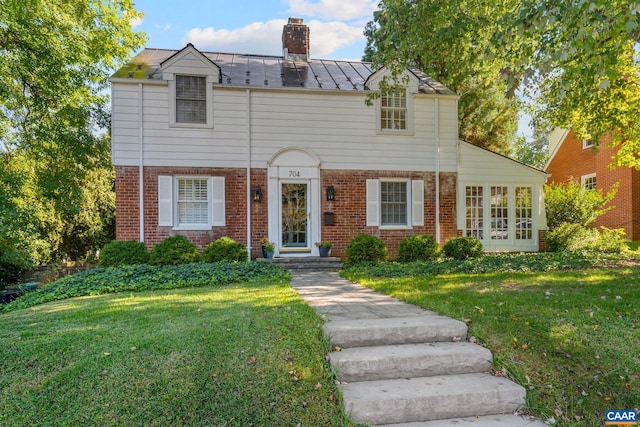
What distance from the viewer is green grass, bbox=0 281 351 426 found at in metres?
2.73

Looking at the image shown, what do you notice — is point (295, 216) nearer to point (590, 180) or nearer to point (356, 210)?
point (356, 210)

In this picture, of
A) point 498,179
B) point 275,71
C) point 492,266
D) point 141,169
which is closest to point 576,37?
point 492,266

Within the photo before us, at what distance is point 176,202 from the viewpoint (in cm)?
1002

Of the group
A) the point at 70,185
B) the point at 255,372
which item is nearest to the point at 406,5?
the point at 255,372

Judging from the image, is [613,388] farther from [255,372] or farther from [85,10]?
[85,10]

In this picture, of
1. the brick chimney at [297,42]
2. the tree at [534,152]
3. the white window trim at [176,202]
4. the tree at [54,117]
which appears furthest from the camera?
the tree at [534,152]

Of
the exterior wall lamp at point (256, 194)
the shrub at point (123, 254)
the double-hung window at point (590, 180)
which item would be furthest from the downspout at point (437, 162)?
the double-hung window at point (590, 180)

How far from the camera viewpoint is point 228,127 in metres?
10.2

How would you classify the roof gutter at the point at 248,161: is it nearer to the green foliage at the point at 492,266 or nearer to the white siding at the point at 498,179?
the green foliage at the point at 492,266

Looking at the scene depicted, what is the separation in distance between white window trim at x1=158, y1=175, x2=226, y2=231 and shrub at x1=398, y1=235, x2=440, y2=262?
5.02 metres

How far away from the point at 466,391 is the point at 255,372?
1.77 m

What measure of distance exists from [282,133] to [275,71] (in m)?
2.53

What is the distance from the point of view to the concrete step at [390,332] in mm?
3768

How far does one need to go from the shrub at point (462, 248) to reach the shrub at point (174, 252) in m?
6.93
